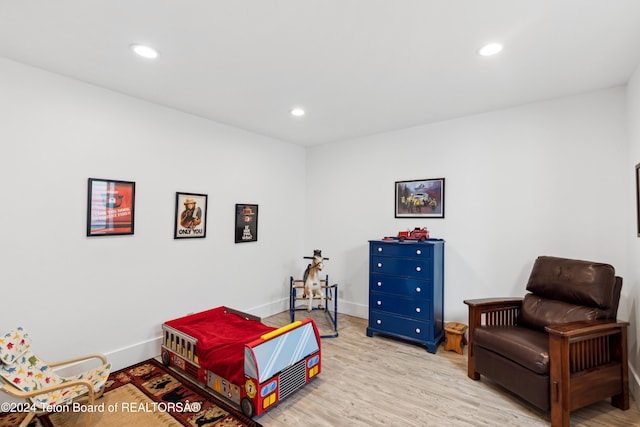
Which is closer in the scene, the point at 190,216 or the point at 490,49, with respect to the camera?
the point at 490,49

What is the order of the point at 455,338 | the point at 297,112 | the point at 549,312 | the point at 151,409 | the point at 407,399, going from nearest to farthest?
the point at 151,409
the point at 407,399
the point at 549,312
the point at 455,338
the point at 297,112

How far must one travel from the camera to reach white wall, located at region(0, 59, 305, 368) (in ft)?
8.21

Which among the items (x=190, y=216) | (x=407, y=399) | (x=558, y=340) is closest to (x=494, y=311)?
(x=558, y=340)

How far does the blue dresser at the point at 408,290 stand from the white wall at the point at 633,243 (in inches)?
63.6

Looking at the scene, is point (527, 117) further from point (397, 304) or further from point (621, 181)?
point (397, 304)

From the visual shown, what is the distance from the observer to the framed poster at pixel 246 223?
13.8ft

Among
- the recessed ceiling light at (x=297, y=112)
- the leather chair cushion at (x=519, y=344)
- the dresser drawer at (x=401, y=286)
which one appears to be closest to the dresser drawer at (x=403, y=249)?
the dresser drawer at (x=401, y=286)

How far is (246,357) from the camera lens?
7.57ft

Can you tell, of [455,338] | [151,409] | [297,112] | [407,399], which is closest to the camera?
[151,409]

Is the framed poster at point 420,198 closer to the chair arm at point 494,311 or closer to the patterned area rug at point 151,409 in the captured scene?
the chair arm at point 494,311

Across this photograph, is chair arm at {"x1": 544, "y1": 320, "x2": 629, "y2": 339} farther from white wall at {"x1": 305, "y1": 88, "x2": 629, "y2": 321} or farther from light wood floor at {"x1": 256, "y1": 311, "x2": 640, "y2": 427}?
white wall at {"x1": 305, "y1": 88, "x2": 629, "y2": 321}

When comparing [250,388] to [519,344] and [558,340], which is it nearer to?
[519,344]

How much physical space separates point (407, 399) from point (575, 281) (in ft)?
5.80

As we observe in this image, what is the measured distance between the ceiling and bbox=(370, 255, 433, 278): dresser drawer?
5.83ft
